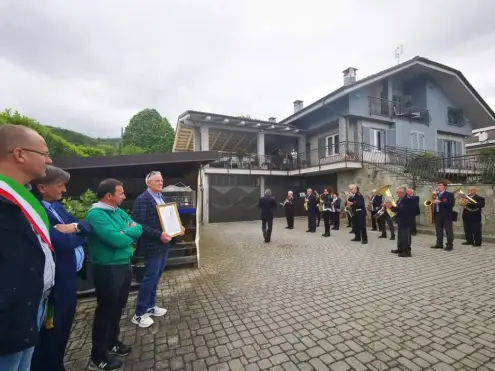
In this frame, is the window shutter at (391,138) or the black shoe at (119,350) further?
the window shutter at (391,138)

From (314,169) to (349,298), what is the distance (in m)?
11.9

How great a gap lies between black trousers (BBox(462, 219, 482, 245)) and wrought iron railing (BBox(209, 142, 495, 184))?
248 centimetres

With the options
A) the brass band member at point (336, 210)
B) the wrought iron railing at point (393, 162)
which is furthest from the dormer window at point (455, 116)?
the brass band member at point (336, 210)

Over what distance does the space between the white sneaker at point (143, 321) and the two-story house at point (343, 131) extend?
37.2 ft

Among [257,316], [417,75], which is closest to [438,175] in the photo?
[417,75]

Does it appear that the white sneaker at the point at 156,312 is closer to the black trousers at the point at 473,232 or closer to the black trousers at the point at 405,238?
the black trousers at the point at 405,238

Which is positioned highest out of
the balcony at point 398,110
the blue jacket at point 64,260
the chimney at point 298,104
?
the chimney at point 298,104

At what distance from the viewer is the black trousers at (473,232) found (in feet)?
23.7

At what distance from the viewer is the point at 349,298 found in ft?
12.7

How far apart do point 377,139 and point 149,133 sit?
3121cm

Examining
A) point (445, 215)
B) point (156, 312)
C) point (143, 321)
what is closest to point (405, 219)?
point (445, 215)

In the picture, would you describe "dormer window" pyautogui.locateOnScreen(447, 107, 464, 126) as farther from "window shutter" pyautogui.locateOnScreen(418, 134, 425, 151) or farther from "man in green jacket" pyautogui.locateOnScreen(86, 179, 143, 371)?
"man in green jacket" pyautogui.locateOnScreen(86, 179, 143, 371)

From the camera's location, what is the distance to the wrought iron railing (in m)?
10.0

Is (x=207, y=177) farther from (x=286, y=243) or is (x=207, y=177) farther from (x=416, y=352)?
(x=416, y=352)
